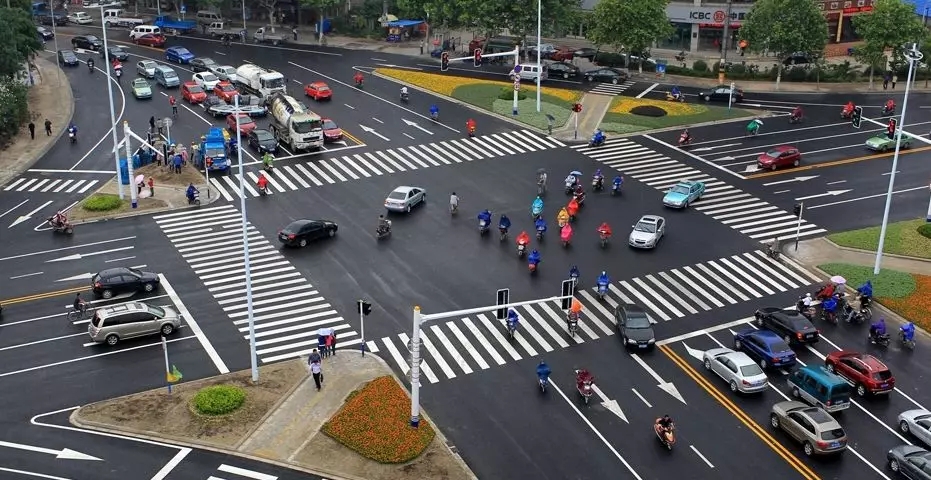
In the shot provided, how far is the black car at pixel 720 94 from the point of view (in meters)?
94.5

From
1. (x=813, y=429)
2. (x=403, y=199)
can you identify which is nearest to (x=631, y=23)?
(x=403, y=199)

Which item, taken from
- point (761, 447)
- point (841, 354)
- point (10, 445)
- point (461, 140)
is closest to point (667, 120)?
point (461, 140)

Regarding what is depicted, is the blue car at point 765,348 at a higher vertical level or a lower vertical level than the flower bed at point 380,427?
higher

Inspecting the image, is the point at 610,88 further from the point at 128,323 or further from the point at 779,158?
the point at 128,323

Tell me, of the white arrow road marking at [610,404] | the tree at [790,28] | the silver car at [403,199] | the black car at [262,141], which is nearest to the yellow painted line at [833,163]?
the tree at [790,28]

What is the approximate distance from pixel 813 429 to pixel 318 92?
64.3 meters

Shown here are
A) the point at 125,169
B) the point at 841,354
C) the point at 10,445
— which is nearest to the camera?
the point at 10,445

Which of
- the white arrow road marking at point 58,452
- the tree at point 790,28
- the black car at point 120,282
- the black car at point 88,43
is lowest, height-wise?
the white arrow road marking at point 58,452

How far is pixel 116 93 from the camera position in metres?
97.9

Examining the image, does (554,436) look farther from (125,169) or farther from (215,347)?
(125,169)

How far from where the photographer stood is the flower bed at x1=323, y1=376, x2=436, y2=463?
134ft

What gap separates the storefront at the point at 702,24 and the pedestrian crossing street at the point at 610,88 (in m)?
18.0

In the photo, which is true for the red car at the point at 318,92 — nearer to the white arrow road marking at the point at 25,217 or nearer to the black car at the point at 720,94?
the white arrow road marking at the point at 25,217

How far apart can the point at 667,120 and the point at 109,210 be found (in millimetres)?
48526
